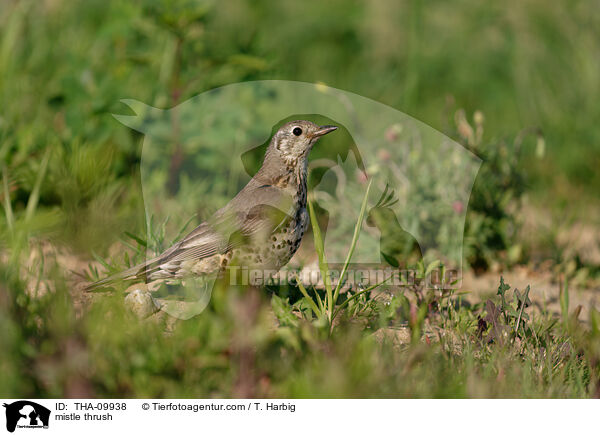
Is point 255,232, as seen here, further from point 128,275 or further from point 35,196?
point 35,196

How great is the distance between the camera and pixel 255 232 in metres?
3.07

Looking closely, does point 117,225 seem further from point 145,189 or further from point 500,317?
point 500,317

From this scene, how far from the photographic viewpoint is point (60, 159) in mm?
4453

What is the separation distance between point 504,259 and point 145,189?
2528mm

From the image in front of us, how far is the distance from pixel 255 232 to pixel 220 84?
8.39 feet

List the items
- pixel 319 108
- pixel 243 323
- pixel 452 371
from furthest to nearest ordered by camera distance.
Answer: pixel 319 108
pixel 452 371
pixel 243 323

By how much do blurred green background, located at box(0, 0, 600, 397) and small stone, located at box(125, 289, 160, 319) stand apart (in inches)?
15.3

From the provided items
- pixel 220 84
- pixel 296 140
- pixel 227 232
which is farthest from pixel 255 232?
pixel 220 84

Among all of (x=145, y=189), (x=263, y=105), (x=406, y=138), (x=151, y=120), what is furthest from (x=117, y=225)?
(x=406, y=138)
